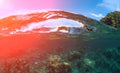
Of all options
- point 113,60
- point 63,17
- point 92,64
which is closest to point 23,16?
point 63,17

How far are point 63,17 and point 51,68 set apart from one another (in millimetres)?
4970

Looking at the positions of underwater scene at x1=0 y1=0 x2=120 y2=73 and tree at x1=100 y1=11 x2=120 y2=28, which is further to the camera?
tree at x1=100 y1=11 x2=120 y2=28

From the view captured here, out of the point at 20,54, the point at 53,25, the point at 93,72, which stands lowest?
the point at 93,72

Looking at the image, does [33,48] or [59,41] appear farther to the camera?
[59,41]

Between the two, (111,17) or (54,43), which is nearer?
(54,43)

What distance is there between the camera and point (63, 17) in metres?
15.6

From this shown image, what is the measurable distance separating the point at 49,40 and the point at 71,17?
3280 mm

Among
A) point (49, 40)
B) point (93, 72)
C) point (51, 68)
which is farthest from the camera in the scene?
point (49, 40)

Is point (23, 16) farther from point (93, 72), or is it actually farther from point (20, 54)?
point (93, 72)

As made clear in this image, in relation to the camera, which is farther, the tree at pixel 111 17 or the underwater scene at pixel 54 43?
the tree at pixel 111 17

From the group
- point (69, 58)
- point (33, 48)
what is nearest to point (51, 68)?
point (69, 58)

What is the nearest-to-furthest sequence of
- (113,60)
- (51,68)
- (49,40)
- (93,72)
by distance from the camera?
(51,68) → (93,72) → (113,60) → (49,40)

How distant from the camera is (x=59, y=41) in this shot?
714 inches

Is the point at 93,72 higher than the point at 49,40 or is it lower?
lower
